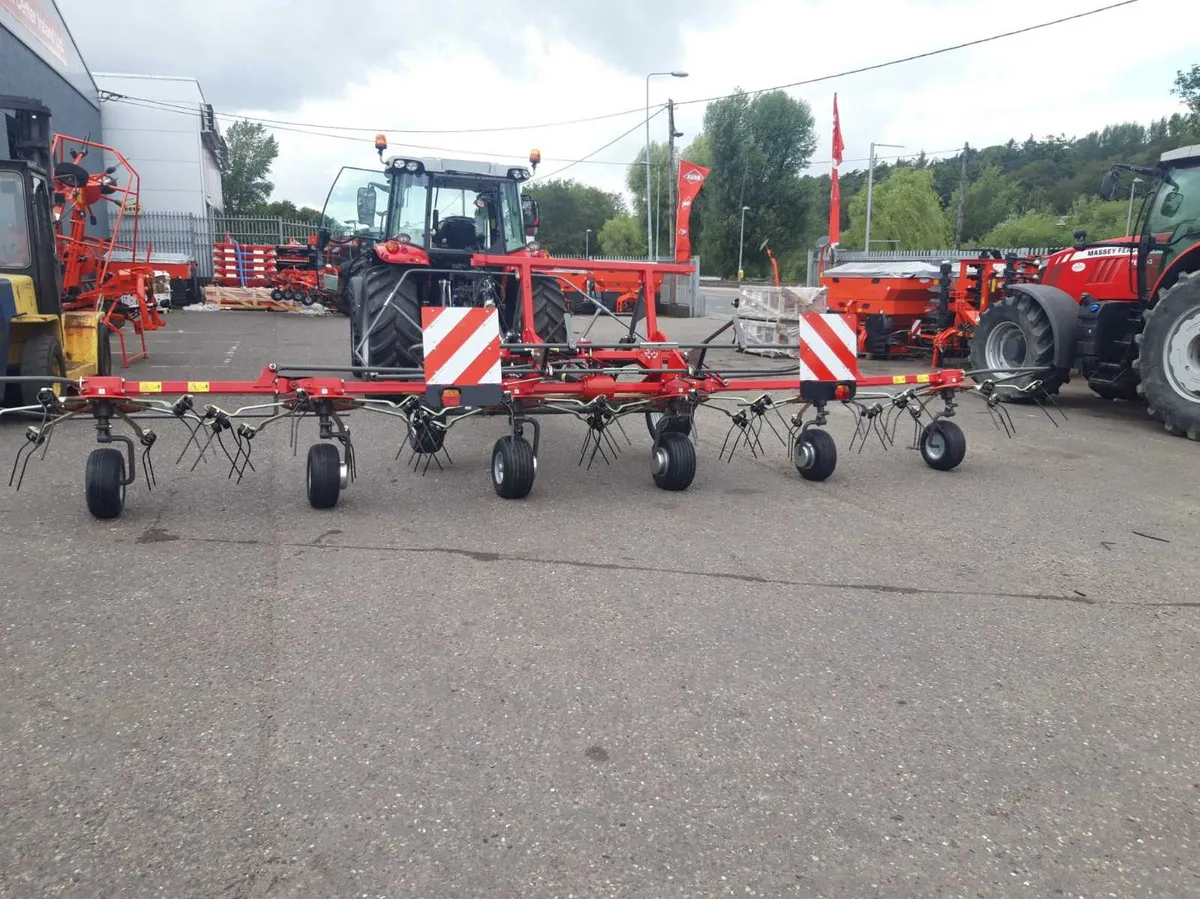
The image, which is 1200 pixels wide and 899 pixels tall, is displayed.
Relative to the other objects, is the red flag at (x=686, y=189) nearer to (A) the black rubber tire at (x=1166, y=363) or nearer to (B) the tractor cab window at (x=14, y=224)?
(A) the black rubber tire at (x=1166, y=363)

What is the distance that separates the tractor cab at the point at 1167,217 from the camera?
891 cm

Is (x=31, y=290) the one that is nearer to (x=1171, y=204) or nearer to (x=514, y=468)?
(x=514, y=468)

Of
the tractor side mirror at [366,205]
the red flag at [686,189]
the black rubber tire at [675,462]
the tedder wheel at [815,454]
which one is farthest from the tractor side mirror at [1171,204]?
the tractor side mirror at [366,205]

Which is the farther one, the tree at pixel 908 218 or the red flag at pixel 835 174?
the tree at pixel 908 218

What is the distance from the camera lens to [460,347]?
558 centimetres

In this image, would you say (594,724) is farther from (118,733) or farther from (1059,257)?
(1059,257)

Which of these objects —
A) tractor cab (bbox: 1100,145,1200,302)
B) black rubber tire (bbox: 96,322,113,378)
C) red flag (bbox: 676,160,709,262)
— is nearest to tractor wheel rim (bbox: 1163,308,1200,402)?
tractor cab (bbox: 1100,145,1200,302)

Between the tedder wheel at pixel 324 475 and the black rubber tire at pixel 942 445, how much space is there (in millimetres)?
4361

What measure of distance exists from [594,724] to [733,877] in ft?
2.77

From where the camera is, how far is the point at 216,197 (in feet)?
123

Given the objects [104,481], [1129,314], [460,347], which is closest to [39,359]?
[104,481]

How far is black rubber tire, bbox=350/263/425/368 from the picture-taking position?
314 inches

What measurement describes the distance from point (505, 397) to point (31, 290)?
17.9 ft

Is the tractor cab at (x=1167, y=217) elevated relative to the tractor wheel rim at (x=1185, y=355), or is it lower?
elevated
